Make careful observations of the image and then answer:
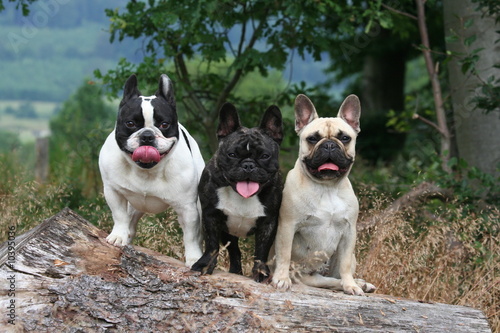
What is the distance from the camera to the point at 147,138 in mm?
3896

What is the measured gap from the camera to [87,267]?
12.6 feet

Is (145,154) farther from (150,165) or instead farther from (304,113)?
(304,113)

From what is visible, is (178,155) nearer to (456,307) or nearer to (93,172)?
(456,307)

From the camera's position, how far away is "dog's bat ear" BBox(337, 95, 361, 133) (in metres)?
4.28

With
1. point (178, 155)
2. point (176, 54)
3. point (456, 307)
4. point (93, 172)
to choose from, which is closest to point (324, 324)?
point (456, 307)

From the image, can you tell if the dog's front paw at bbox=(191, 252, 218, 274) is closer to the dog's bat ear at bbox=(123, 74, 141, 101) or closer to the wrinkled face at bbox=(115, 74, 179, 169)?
the wrinkled face at bbox=(115, 74, 179, 169)

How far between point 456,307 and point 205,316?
168 centimetres

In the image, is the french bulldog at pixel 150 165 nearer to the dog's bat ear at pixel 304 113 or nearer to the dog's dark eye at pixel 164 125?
the dog's dark eye at pixel 164 125

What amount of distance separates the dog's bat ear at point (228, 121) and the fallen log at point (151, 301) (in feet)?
3.08

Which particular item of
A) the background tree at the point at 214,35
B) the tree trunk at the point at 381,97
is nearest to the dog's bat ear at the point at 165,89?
the background tree at the point at 214,35

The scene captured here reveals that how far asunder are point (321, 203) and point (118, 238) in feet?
4.57

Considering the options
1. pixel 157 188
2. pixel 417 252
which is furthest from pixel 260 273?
pixel 417 252

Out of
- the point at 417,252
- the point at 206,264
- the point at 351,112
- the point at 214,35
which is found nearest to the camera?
the point at 206,264

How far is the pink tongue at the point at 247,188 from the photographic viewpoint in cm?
379
